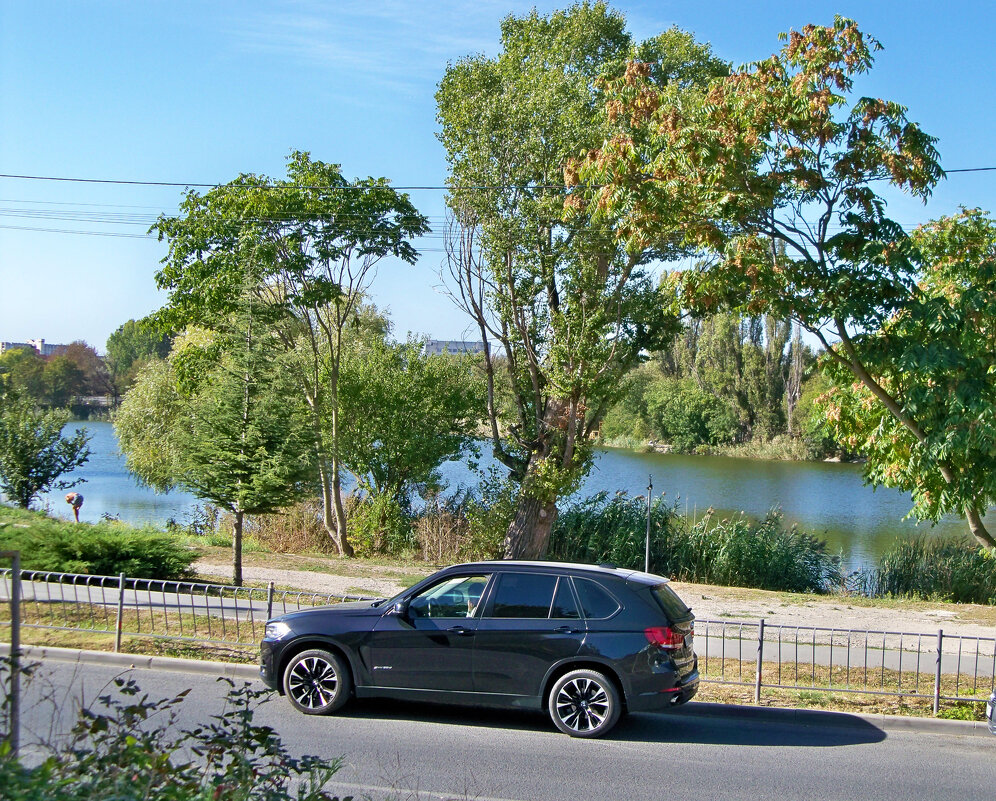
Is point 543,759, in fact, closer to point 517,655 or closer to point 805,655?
point 517,655

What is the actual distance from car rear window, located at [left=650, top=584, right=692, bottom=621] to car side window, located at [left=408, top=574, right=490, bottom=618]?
1.65m

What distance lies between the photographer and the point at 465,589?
9.03 m

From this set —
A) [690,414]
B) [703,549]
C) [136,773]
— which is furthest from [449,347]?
[690,414]

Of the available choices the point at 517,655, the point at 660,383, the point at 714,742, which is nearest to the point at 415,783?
the point at 517,655

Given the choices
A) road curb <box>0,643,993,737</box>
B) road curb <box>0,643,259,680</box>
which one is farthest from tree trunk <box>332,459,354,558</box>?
road curb <box>0,643,993,737</box>

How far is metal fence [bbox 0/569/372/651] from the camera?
11578 millimetres

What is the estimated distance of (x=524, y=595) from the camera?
888cm

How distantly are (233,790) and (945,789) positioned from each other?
618cm

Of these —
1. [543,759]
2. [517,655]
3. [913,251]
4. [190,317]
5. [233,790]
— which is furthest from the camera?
[190,317]

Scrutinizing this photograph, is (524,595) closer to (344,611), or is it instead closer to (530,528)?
(344,611)

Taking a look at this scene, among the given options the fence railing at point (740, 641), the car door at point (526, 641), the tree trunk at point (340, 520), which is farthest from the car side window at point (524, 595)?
the tree trunk at point (340, 520)

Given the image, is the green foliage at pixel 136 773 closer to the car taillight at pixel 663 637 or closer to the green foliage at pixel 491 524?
the car taillight at pixel 663 637

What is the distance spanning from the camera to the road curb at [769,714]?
9.31 metres

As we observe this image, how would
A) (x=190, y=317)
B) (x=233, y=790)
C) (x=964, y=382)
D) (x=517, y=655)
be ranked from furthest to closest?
(x=190, y=317) < (x=964, y=382) < (x=517, y=655) < (x=233, y=790)
